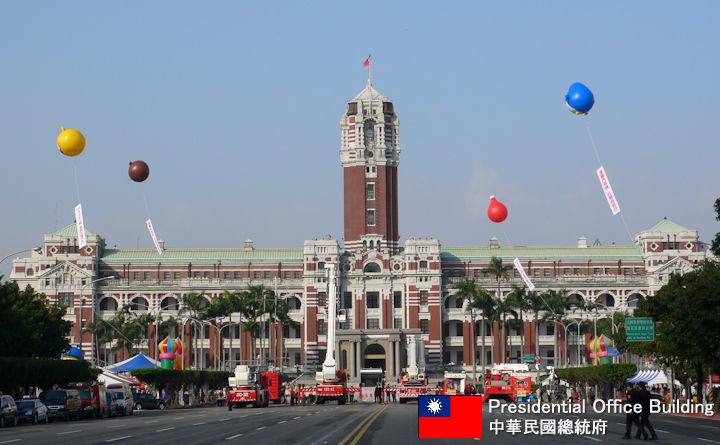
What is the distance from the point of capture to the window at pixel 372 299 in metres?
181

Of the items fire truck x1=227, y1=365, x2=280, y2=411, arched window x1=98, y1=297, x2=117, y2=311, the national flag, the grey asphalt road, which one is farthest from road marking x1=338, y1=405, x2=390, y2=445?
arched window x1=98, y1=297, x2=117, y2=311

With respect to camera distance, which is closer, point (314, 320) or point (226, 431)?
point (226, 431)

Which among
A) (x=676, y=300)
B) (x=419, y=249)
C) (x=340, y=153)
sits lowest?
(x=676, y=300)

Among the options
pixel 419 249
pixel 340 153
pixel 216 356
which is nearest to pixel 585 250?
pixel 419 249

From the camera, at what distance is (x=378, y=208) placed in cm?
18175

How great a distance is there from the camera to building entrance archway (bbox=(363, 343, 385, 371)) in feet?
568

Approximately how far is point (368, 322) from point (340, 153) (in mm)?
27854

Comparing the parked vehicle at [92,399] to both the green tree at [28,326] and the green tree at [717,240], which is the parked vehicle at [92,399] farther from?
the green tree at [717,240]

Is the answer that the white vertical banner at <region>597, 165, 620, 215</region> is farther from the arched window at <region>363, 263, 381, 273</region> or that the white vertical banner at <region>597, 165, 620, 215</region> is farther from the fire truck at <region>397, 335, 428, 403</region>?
the arched window at <region>363, 263, 381, 273</region>

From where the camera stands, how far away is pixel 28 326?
3819 inches

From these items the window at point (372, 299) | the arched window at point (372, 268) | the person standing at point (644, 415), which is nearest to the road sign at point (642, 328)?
the person standing at point (644, 415)

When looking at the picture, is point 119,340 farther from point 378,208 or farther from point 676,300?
point 676,300

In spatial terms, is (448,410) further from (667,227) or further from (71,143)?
(667,227)

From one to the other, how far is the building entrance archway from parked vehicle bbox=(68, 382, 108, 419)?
97.0m
